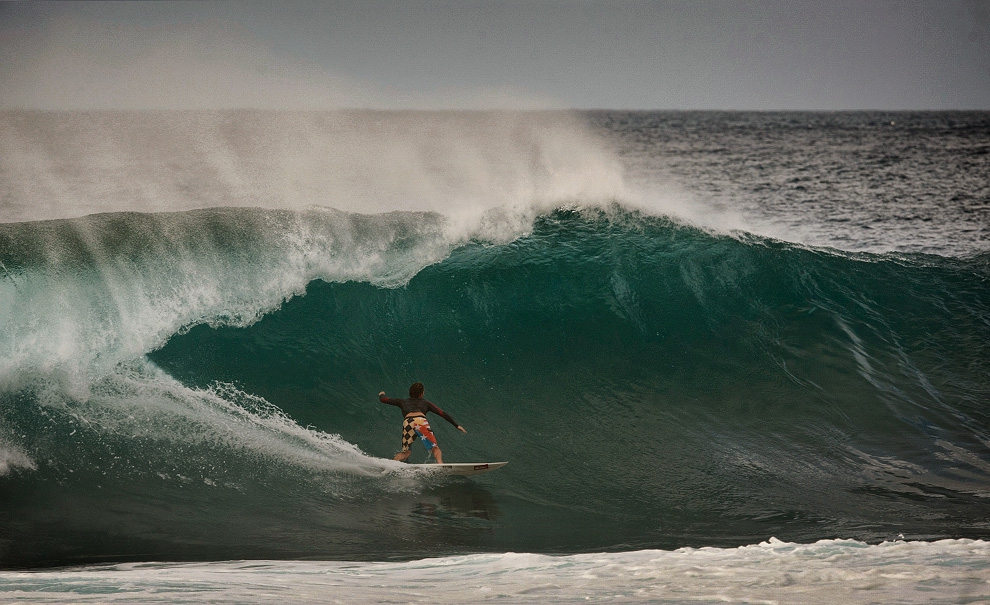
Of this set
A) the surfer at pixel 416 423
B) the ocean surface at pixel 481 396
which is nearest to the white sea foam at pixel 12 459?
the ocean surface at pixel 481 396

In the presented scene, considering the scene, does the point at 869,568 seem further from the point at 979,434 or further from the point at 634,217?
the point at 634,217

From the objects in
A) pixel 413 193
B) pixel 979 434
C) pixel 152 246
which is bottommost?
pixel 979 434

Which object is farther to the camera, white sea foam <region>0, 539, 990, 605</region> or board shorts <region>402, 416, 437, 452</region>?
board shorts <region>402, 416, 437, 452</region>

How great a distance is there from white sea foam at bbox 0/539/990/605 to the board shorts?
1771 mm

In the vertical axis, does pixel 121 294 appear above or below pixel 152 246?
below

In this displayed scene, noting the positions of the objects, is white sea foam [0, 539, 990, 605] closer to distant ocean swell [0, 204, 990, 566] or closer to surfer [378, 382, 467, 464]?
distant ocean swell [0, 204, 990, 566]

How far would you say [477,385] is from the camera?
28.5 feet

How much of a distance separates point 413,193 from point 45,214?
692 centimetres

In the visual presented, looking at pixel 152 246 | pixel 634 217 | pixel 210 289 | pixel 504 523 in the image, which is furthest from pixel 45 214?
pixel 504 523

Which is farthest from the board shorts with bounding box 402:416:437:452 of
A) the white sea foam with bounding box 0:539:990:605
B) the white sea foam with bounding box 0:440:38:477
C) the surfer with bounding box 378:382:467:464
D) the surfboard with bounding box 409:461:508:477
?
the white sea foam with bounding box 0:440:38:477

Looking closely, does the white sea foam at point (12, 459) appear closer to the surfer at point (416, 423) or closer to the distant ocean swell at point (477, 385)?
the distant ocean swell at point (477, 385)

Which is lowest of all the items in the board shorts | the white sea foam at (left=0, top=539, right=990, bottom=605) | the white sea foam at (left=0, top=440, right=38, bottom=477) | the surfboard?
the white sea foam at (left=0, top=539, right=990, bottom=605)

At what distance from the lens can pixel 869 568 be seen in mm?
4516

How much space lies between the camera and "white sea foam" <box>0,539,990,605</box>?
4098mm
